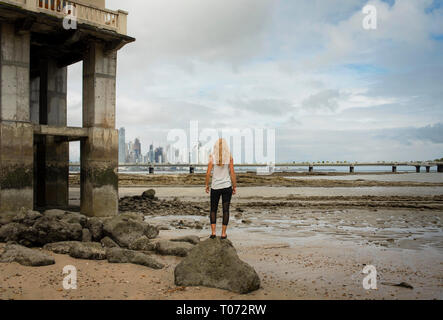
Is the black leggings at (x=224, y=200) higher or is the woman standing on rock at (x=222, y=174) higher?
the woman standing on rock at (x=222, y=174)

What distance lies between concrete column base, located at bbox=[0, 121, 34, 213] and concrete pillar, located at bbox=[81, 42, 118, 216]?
2.12 m

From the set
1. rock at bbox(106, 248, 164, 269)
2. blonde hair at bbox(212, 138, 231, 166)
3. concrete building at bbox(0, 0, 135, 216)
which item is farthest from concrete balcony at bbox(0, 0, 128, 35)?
rock at bbox(106, 248, 164, 269)

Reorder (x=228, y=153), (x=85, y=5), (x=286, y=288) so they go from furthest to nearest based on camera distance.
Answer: (x=85, y=5) → (x=228, y=153) → (x=286, y=288)

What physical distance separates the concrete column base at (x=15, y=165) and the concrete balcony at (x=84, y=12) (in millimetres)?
3860

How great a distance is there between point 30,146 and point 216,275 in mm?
9145

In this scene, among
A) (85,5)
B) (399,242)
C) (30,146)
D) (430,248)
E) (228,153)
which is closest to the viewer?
(228,153)

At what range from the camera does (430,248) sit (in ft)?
32.3

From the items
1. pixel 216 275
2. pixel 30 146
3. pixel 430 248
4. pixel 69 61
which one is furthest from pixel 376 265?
pixel 69 61

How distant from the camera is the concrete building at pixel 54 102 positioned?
12445mm

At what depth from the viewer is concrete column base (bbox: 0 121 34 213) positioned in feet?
40.2

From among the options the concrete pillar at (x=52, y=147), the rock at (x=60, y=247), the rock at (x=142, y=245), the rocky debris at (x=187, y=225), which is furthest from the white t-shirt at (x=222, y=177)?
the concrete pillar at (x=52, y=147)

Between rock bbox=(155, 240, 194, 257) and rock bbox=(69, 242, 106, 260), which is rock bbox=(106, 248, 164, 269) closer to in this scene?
rock bbox=(69, 242, 106, 260)

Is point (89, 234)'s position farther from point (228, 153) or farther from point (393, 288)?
point (393, 288)

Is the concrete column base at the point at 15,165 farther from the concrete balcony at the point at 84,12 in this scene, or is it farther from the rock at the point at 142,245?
the rock at the point at 142,245
